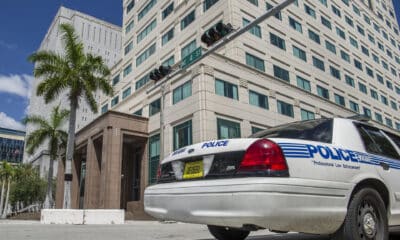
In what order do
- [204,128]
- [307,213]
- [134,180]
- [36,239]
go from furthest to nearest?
[134,180] → [204,128] → [36,239] → [307,213]

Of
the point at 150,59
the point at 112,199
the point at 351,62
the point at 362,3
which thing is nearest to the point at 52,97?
the point at 112,199

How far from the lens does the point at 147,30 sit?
35562 mm

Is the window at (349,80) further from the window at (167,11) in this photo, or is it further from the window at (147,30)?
the window at (147,30)

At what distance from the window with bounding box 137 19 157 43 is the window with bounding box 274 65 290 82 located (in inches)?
544

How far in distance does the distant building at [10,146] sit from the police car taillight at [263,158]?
16350 centimetres

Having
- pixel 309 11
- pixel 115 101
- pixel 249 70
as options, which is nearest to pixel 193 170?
pixel 249 70

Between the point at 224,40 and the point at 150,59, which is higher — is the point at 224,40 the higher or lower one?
the lower one

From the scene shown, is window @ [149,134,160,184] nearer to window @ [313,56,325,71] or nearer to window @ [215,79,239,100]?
window @ [215,79,239,100]

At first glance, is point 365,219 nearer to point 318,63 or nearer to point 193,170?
point 193,170

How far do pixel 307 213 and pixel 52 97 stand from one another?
70.0 feet

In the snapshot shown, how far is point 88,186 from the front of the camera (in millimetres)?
26625

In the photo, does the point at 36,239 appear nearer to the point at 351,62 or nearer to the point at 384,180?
the point at 384,180

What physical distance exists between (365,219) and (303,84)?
2907 centimetres

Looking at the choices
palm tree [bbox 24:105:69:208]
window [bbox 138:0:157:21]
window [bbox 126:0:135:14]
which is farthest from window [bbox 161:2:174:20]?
palm tree [bbox 24:105:69:208]
